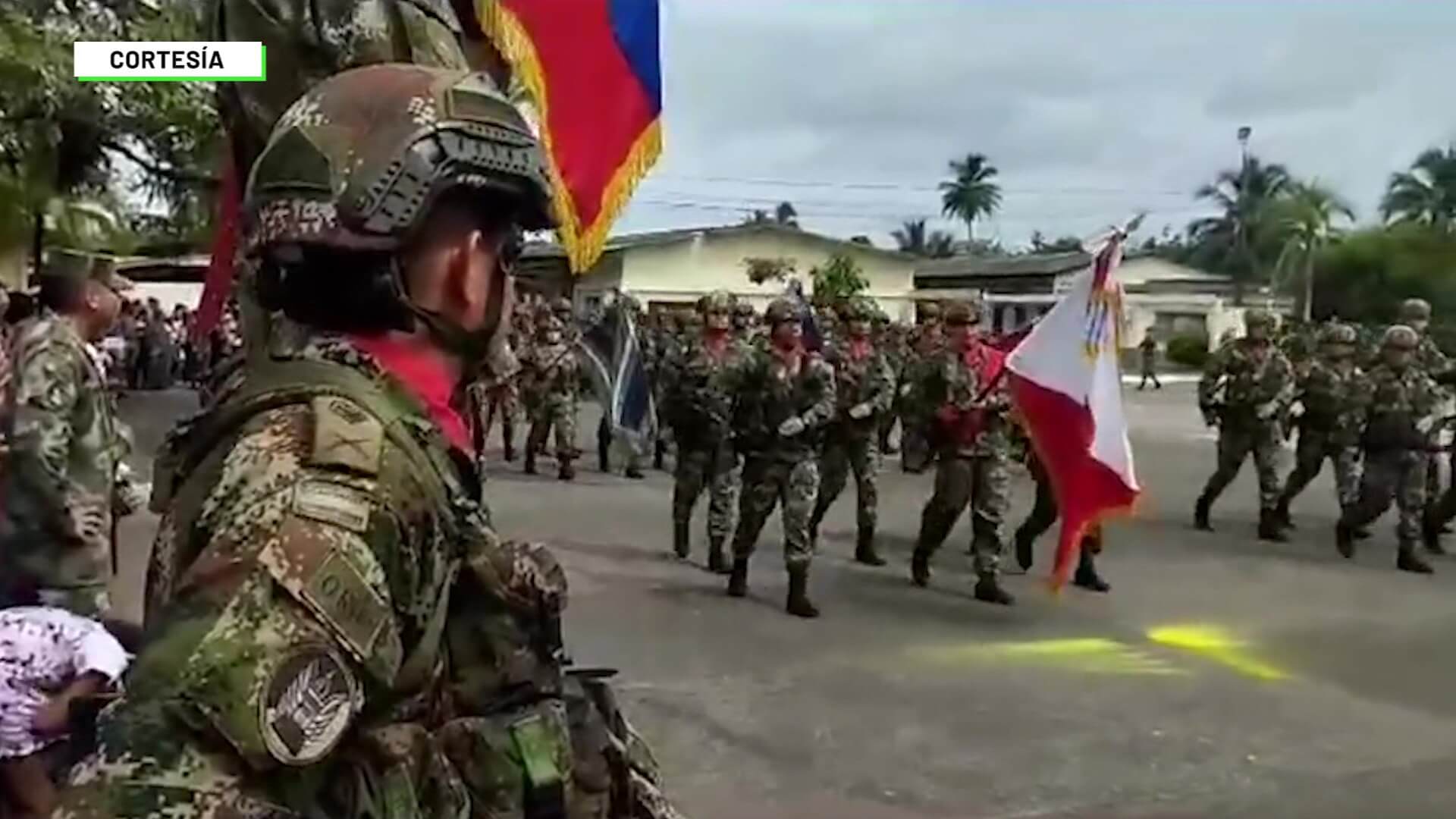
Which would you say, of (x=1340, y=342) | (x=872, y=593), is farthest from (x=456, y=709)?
(x=1340, y=342)

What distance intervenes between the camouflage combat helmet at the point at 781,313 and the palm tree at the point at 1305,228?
147 feet

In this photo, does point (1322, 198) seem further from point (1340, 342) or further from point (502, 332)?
point (502, 332)

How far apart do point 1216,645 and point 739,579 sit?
2.76 meters

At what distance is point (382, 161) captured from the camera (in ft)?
5.72

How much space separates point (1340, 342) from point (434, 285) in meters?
12.7

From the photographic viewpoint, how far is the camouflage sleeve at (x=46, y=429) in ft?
17.1

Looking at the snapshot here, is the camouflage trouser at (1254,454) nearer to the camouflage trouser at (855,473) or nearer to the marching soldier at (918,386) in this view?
the marching soldier at (918,386)

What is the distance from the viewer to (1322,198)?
2527 inches

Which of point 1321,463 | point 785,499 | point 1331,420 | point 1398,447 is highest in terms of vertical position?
point 1331,420

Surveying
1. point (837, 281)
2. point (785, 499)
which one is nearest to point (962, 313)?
point (785, 499)

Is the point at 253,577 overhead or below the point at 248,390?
below

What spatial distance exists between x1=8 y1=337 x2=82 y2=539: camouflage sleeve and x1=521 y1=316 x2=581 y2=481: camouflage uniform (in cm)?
1133

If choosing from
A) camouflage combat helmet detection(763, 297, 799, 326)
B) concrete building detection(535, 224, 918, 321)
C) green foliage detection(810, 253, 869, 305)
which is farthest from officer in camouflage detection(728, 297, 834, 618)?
concrete building detection(535, 224, 918, 321)

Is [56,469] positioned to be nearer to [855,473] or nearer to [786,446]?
[786,446]
